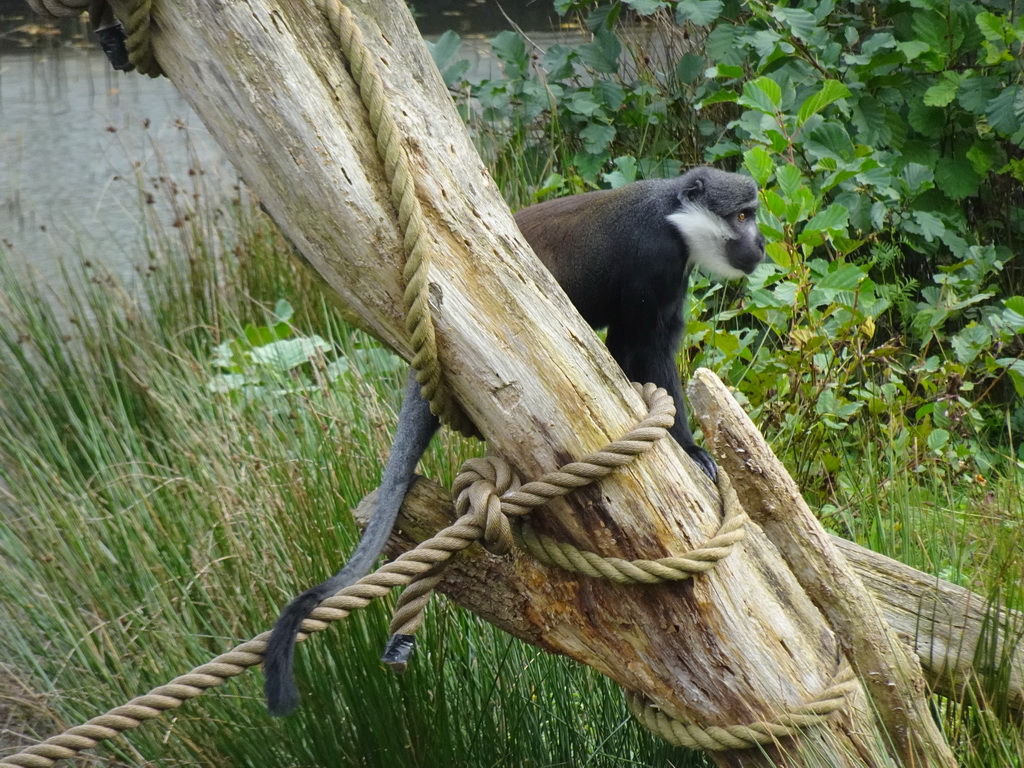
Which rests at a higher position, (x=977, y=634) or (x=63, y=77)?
(x=977, y=634)

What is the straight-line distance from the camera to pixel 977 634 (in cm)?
267

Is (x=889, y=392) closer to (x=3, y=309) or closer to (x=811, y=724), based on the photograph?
(x=811, y=724)

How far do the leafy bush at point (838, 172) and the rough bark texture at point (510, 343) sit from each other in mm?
1667

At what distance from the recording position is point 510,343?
85.4 inches

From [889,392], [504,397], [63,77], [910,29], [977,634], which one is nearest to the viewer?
[504,397]

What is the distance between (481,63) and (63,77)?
11.9 ft

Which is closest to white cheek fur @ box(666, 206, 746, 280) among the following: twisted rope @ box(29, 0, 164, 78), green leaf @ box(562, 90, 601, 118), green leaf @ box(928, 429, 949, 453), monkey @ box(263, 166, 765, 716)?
monkey @ box(263, 166, 765, 716)

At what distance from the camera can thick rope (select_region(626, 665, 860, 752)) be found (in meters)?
2.20

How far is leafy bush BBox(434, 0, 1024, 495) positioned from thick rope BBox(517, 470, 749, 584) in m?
1.65

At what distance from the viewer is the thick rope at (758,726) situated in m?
→ 2.20

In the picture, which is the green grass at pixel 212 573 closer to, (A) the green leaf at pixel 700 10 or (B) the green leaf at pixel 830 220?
(B) the green leaf at pixel 830 220

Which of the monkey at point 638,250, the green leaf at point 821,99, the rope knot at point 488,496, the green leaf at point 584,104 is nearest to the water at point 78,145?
the green leaf at point 584,104

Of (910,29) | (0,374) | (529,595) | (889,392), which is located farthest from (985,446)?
(0,374)

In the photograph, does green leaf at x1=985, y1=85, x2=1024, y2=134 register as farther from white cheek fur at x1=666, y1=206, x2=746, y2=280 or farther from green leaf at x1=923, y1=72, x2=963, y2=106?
white cheek fur at x1=666, y1=206, x2=746, y2=280
